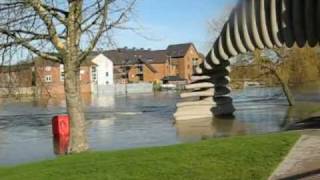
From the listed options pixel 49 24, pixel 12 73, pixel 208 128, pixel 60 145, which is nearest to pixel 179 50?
pixel 208 128

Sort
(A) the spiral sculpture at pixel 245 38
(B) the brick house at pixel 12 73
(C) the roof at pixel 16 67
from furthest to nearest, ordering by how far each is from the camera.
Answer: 1. (A) the spiral sculpture at pixel 245 38
2. (B) the brick house at pixel 12 73
3. (C) the roof at pixel 16 67

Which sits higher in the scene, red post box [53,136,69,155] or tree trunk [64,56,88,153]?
tree trunk [64,56,88,153]

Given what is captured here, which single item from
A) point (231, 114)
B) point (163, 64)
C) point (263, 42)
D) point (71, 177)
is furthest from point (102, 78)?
point (71, 177)

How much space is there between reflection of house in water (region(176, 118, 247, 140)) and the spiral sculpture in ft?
6.82

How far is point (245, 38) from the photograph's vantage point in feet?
81.3

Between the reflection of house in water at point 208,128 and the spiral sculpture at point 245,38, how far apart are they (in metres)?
2.08

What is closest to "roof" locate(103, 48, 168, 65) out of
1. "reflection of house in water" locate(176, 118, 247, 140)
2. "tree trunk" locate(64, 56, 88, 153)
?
"reflection of house in water" locate(176, 118, 247, 140)

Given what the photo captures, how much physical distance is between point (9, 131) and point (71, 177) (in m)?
20.3

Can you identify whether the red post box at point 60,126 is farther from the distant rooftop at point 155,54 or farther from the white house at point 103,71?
the distant rooftop at point 155,54

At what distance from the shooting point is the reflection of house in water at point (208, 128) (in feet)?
73.9

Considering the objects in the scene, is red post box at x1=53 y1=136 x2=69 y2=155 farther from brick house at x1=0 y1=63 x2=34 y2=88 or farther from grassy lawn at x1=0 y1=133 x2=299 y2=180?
grassy lawn at x1=0 y1=133 x2=299 y2=180

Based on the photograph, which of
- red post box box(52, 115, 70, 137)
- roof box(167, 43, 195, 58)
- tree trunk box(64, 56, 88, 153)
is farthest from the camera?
A: roof box(167, 43, 195, 58)

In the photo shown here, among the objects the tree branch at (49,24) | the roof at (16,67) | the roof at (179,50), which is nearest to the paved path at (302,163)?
the tree branch at (49,24)

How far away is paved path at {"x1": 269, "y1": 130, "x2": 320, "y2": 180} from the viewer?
28.5 feet
